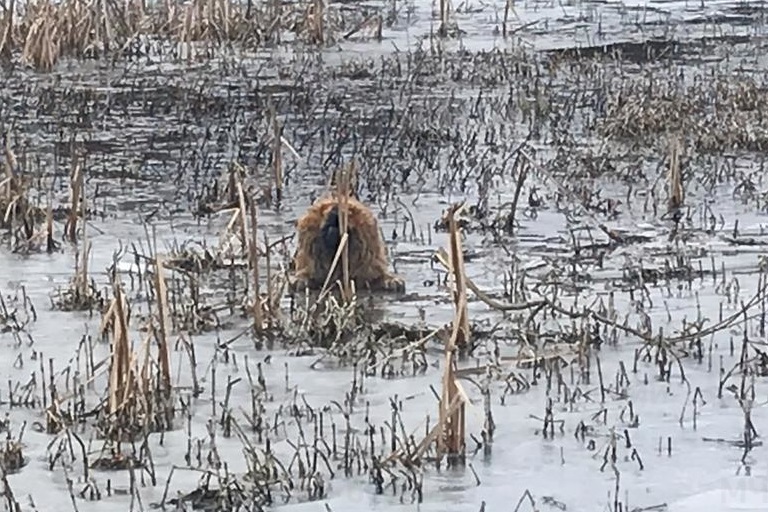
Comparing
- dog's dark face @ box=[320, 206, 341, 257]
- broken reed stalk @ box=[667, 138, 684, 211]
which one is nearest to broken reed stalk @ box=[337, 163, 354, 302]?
dog's dark face @ box=[320, 206, 341, 257]

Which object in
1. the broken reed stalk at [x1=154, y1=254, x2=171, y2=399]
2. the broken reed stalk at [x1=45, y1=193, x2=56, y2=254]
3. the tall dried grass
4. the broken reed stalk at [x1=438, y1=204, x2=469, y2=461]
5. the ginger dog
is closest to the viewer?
the broken reed stalk at [x1=438, y1=204, x2=469, y2=461]

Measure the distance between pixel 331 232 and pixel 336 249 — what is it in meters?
0.18

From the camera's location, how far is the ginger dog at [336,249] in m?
8.66

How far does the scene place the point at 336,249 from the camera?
28.3ft

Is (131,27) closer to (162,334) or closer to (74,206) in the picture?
(74,206)

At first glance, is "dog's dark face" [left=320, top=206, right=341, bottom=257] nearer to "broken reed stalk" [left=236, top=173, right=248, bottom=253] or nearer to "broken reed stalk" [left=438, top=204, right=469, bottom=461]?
"broken reed stalk" [left=236, top=173, right=248, bottom=253]

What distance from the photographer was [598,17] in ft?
68.4

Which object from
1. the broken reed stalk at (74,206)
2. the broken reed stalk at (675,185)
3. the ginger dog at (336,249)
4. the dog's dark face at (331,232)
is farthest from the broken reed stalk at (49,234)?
the broken reed stalk at (675,185)

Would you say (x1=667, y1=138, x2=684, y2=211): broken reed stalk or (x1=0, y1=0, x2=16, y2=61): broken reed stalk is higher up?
(x1=0, y1=0, x2=16, y2=61): broken reed stalk

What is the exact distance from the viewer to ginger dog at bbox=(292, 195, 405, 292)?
8.66m

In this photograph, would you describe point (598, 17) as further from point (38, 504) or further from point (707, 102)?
point (38, 504)

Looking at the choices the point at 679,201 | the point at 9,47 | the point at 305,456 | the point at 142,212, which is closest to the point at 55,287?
the point at 142,212

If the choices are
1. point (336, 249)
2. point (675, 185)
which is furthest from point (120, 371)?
point (675, 185)

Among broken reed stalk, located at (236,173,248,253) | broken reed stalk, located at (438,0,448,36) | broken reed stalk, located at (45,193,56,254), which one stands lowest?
broken reed stalk, located at (45,193,56,254)
